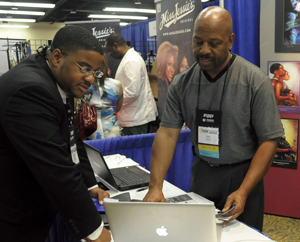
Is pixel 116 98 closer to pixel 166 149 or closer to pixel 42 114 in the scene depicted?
pixel 166 149

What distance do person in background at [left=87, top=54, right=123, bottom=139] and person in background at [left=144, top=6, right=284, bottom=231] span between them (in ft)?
3.56

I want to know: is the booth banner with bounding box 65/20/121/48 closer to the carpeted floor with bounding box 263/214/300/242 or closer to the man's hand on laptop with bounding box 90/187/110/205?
the carpeted floor with bounding box 263/214/300/242

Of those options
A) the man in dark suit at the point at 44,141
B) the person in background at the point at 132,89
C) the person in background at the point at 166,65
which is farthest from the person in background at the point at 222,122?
the person in background at the point at 132,89

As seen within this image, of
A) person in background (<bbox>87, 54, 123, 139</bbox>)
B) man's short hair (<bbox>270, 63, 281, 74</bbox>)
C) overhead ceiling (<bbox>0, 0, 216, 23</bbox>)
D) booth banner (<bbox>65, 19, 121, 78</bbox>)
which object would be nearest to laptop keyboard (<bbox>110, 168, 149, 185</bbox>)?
person in background (<bbox>87, 54, 123, 139</bbox>)

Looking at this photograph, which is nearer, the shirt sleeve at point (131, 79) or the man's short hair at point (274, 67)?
the man's short hair at point (274, 67)

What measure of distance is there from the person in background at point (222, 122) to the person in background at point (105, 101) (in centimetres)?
109

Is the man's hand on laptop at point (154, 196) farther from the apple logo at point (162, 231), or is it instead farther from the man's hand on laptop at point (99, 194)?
the apple logo at point (162, 231)

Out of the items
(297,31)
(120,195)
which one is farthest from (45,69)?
(297,31)

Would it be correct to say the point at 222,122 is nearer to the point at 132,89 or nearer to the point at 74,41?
the point at 74,41

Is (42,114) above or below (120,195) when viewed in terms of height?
above

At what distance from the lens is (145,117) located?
3619mm

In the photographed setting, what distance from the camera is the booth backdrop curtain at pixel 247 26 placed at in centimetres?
277

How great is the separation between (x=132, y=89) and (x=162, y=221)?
253cm

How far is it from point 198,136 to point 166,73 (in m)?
1.96
